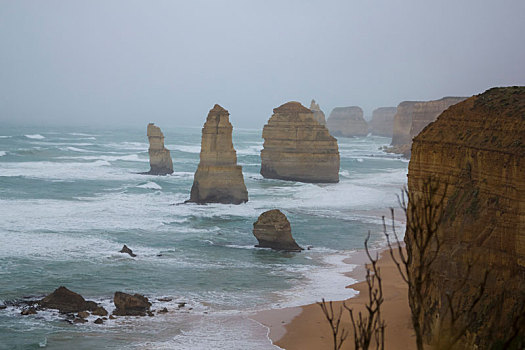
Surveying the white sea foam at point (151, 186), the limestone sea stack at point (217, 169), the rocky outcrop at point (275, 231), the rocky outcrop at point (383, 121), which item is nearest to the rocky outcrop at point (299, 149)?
the white sea foam at point (151, 186)

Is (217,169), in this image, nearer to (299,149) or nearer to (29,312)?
(299,149)

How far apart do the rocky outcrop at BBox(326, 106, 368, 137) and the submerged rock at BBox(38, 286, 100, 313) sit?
141927 mm

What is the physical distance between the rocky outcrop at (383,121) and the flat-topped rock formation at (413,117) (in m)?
56.2

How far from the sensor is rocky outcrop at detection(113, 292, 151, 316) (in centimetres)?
1884

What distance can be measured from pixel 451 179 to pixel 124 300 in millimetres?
10154

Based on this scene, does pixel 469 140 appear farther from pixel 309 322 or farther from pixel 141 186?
pixel 141 186

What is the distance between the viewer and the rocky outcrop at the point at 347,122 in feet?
519

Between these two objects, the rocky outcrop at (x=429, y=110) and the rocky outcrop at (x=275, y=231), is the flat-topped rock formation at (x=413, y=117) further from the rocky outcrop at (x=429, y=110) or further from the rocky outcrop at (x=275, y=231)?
the rocky outcrop at (x=275, y=231)

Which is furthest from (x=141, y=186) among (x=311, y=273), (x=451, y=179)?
(x=451, y=179)

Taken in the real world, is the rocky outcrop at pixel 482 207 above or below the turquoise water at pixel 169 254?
above

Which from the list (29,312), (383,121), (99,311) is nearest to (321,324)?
(99,311)

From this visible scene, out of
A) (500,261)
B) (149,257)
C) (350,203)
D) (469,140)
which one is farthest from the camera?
(350,203)

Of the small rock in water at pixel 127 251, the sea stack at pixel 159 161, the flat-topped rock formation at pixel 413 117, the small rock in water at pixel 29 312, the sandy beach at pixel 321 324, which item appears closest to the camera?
the sandy beach at pixel 321 324

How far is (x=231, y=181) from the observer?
40.1m
